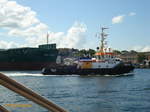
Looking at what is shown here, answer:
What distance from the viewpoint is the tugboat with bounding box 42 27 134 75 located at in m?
68.8

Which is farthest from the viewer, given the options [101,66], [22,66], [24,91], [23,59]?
[22,66]

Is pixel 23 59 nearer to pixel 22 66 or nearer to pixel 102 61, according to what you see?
pixel 22 66

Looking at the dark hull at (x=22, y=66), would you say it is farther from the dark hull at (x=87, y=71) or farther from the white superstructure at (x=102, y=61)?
the white superstructure at (x=102, y=61)

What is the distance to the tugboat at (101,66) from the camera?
68.8m

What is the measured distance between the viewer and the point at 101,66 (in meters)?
69.2

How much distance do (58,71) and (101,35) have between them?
13.6 m

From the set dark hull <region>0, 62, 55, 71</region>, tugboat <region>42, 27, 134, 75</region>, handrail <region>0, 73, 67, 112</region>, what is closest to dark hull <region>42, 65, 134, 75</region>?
tugboat <region>42, 27, 134, 75</region>

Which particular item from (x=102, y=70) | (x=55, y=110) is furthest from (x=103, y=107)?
(x=102, y=70)

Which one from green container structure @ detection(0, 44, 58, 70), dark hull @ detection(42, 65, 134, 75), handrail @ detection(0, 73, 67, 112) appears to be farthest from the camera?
green container structure @ detection(0, 44, 58, 70)

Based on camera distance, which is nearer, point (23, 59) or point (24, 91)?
point (24, 91)

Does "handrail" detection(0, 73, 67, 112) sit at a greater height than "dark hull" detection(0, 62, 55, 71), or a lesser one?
greater

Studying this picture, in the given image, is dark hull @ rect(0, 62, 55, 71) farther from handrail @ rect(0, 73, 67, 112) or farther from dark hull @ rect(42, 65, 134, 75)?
handrail @ rect(0, 73, 67, 112)

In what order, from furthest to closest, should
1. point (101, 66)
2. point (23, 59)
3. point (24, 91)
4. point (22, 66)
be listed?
point (22, 66) < point (23, 59) < point (101, 66) < point (24, 91)

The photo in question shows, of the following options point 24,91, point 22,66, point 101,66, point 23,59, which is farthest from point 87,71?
point 24,91
